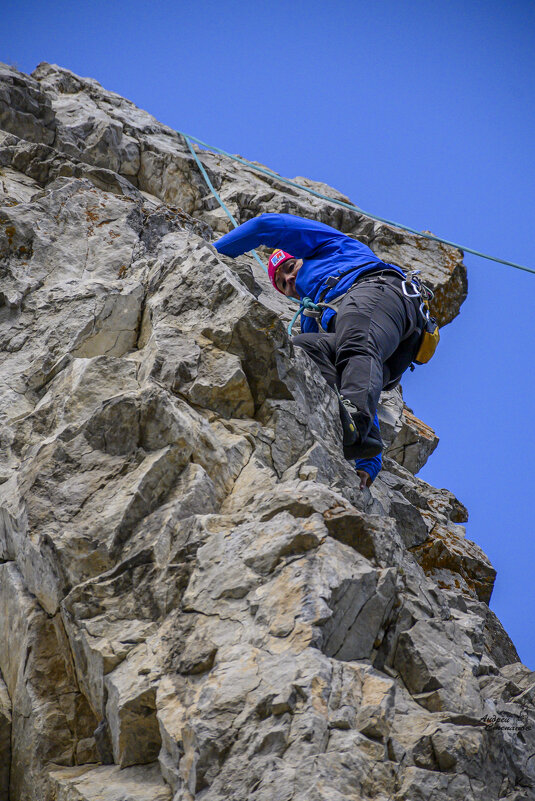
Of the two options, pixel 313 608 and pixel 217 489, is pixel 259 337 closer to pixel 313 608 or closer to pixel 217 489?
pixel 217 489

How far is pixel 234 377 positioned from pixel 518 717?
305 cm

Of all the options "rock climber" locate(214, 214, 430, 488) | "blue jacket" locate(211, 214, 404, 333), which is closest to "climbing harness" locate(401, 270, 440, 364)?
"rock climber" locate(214, 214, 430, 488)

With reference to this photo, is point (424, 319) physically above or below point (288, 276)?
below

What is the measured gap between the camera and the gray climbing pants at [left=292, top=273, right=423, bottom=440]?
6.15m

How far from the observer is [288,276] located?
313 inches

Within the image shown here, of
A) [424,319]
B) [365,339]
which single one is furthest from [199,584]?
[424,319]

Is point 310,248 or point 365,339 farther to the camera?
point 310,248

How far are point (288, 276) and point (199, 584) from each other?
4724 mm

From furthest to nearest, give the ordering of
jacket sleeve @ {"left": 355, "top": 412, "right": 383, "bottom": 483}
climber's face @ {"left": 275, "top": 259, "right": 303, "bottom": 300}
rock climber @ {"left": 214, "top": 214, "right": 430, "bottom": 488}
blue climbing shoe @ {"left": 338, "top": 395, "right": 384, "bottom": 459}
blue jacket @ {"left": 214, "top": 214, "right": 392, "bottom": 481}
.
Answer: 1. climber's face @ {"left": 275, "top": 259, "right": 303, "bottom": 300}
2. blue jacket @ {"left": 214, "top": 214, "right": 392, "bottom": 481}
3. jacket sleeve @ {"left": 355, "top": 412, "right": 383, "bottom": 483}
4. rock climber @ {"left": 214, "top": 214, "right": 430, "bottom": 488}
5. blue climbing shoe @ {"left": 338, "top": 395, "right": 384, "bottom": 459}

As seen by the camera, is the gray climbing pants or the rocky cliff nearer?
the rocky cliff

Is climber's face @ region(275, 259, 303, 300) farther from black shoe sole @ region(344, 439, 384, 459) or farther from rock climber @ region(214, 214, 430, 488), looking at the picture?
black shoe sole @ region(344, 439, 384, 459)

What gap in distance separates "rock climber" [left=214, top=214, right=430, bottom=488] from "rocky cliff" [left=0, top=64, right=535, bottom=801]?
1.10 ft

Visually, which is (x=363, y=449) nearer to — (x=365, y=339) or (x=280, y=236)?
(x=365, y=339)

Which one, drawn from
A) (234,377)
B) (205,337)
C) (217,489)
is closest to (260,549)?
(217,489)
